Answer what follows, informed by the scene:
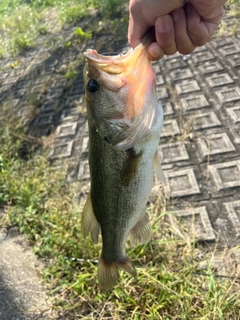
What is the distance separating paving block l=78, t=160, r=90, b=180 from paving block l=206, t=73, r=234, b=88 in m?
2.05

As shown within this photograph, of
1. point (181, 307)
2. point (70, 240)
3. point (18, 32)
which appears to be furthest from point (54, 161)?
point (18, 32)

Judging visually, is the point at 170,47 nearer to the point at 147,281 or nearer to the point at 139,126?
the point at 139,126

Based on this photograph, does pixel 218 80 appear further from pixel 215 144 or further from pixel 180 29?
pixel 180 29

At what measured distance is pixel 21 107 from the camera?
18.1 feet

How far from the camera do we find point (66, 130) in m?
4.68

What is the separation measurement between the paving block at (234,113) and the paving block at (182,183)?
3.01 ft

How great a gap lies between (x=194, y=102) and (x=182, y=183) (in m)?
1.45

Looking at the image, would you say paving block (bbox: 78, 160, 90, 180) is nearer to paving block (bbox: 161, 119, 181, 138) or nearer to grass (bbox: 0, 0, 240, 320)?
grass (bbox: 0, 0, 240, 320)

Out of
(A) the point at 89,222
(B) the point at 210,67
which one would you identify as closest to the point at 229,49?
(B) the point at 210,67

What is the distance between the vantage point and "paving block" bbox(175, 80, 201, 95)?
4586 mm

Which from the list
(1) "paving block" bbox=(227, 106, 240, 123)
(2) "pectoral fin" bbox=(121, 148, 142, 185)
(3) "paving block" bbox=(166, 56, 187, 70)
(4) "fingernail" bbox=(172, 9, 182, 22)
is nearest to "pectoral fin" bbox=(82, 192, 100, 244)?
(2) "pectoral fin" bbox=(121, 148, 142, 185)

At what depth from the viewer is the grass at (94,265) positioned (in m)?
2.33

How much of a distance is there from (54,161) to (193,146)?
1741 mm

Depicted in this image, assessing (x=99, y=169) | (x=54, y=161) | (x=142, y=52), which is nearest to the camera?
(x=142, y=52)
